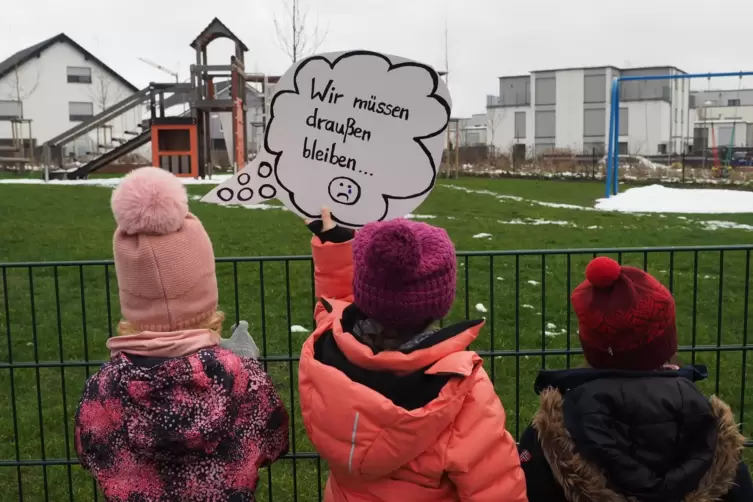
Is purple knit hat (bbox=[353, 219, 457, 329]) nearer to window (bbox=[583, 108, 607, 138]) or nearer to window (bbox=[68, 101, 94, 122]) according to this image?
window (bbox=[68, 101, 94, 122])

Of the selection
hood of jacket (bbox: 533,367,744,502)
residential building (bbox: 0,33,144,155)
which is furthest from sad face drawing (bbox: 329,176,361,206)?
residential building (bbox: 0,33,144,155)

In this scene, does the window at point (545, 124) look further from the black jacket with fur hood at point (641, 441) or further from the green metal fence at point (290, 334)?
the black jacket with fur hood at point (641, 441)

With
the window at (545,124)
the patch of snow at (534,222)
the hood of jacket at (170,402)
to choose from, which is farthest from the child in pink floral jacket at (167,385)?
the window at (545,124)

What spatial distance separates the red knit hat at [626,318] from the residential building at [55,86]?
179 feet

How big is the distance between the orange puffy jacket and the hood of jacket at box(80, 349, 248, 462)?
9.3 inches

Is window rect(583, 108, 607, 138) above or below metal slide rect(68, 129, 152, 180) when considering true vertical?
above

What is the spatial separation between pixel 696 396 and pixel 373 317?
86 centimetres

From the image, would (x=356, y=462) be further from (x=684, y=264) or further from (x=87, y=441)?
(x=684, y=264)

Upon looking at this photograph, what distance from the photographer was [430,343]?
200 cm

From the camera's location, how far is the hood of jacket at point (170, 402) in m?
2.12

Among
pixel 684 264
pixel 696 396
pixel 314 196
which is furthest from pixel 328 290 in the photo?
pixel 684 264

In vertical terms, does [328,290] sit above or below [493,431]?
above

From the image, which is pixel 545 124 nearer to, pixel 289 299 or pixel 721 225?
pixel 721 225

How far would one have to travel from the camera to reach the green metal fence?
3.53 meters
